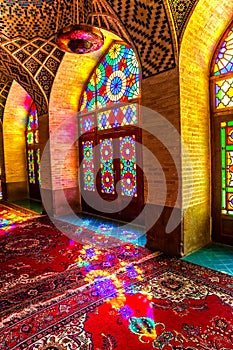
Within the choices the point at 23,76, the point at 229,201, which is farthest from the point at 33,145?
the point at 229,201

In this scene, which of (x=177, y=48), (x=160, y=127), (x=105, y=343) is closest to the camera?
(x=105, y=343)

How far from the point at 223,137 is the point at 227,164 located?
429 millimetres

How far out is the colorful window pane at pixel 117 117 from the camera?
534cm

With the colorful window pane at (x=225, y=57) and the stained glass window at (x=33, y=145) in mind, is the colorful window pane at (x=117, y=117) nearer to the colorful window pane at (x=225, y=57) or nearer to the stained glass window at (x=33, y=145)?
the colorful window pane at (x=225, y=57)

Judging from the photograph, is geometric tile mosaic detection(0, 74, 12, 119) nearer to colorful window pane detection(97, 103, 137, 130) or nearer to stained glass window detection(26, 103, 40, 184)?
stained glass window detection(26, 103, 40, 184)

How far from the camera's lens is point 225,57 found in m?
3.91

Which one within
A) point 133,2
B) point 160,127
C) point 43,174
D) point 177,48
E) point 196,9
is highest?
point 133,2

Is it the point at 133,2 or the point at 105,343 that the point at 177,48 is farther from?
the point at 105,343

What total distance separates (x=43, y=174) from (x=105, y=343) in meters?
5.46

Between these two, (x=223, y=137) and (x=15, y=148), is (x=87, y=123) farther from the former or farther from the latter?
(x=15, y=148)

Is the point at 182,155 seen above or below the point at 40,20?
below

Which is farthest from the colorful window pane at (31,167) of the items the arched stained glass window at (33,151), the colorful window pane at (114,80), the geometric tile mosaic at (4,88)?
the colorful window pane at (114,80)

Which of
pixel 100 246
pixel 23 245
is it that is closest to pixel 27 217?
pixel 23 245

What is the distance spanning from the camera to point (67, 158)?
6.83 meters
